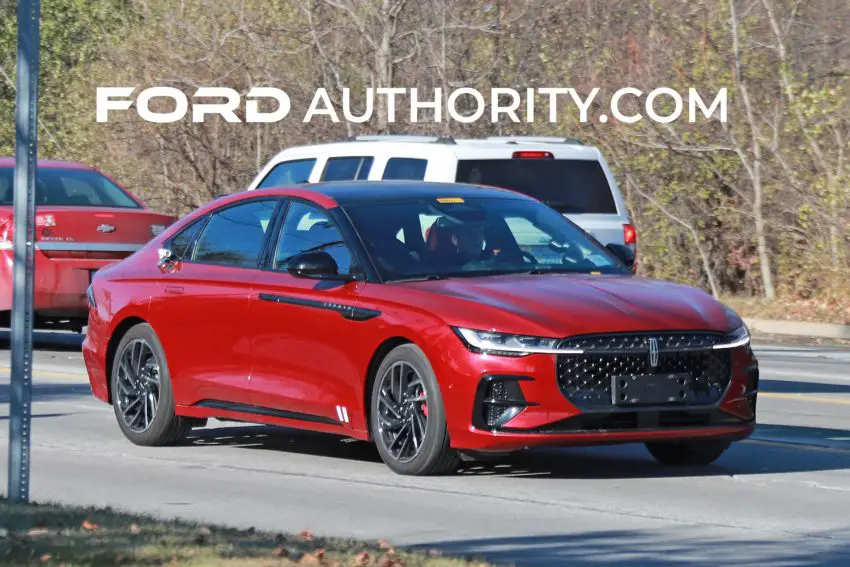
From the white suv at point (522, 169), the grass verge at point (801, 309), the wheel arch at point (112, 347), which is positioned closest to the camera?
the wheel arch at point (112, 347)

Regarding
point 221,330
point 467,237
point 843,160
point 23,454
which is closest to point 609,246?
point 467,237

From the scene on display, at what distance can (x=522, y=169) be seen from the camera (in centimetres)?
1555

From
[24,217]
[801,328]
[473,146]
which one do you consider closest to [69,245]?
[473,146]

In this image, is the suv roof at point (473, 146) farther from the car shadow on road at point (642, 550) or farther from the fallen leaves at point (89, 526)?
the fallen leaves at point (89, 526)

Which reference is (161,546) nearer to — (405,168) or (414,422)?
(414,422)

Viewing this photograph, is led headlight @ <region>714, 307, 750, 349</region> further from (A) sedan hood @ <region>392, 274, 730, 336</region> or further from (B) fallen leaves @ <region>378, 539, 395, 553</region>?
(B) fallen leaves @ <region>378, 539, 395, 553</region>

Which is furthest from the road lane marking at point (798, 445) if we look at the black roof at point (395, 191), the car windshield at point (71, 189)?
the car windshield at point (71, 189)

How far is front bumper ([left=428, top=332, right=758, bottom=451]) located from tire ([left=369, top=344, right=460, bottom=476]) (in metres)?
0.08

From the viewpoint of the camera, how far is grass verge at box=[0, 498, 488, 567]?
6641mm

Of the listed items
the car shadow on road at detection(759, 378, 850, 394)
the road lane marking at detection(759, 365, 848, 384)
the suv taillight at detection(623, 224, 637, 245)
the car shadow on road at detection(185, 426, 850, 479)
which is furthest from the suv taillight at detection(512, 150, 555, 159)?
the car shadow on road at detection(185, 426, 850, 479)

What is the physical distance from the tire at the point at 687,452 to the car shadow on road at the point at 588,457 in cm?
6

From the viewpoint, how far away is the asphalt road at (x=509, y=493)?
770 centimetres

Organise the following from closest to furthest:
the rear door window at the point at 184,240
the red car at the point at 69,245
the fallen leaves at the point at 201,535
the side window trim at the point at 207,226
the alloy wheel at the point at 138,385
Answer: the fallen leaves at the point at 201,535
the side window trim at the point at 207,226
the alloy wheel at the point at 138,385
the rear door window at the point at 184,240
the red car at the point at 69,245

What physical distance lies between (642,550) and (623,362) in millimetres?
1887
